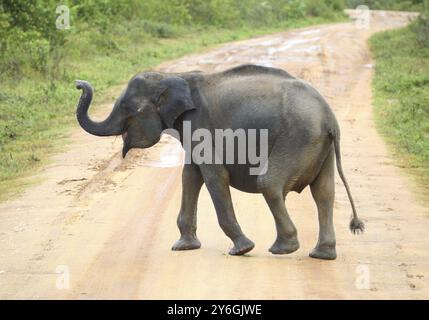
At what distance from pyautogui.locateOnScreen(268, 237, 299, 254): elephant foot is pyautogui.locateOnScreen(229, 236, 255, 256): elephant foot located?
8.8 inches

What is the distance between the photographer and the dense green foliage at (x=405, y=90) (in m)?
16.2

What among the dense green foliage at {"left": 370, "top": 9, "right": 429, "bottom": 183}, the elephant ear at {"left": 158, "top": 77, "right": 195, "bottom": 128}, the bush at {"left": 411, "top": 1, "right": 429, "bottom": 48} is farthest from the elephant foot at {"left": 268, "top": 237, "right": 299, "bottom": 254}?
the bush at {"left": 411, "top": 1, "right": 429, "bottom": 48}

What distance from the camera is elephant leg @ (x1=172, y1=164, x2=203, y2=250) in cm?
959

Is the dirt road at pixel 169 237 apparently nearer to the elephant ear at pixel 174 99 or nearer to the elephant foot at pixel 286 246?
the elephant foot at pixel 286 246

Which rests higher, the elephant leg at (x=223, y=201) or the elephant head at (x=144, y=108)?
the elephant head at (x=144, y=108)

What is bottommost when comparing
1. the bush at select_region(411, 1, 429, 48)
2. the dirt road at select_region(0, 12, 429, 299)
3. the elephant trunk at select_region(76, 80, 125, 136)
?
the bush at select_region(411, 1, 429, 48)

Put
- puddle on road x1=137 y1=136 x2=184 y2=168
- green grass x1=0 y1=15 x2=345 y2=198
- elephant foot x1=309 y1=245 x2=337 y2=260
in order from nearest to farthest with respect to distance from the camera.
Result: elephant foot x1=309 y1=245 x2=337 y2=260 → puddle on road x1=137 y1=136 x2=184 y2=168 → green grass x1=0 y1=15 x2=345 y2=198

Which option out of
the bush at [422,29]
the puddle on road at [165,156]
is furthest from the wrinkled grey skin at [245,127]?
the bush at [422,29]

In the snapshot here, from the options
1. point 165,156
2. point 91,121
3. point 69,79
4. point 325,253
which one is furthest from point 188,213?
point 69,79

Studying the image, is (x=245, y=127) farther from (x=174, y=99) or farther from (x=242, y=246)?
(x=242, y=246)

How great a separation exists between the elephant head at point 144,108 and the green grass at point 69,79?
3756 millimetres

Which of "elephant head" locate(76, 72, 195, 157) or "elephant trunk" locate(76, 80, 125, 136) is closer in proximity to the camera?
"elephant head" locate(76, 72, 195, 157)

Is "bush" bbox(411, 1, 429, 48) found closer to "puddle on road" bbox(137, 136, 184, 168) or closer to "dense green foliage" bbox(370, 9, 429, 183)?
"dense green foliage" bbox(370, 9, 429, 183)
